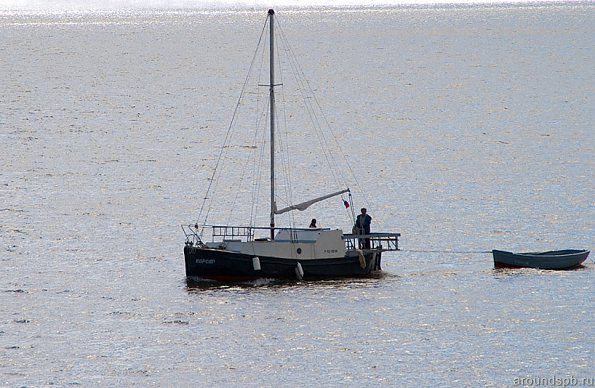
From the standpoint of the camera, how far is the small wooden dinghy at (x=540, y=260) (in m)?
57.6

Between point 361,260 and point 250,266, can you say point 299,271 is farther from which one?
point 361,260

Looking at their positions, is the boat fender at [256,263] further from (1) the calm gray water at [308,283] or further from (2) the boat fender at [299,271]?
(2) the boat fender at [299,271]

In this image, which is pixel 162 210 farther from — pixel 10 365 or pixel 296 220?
pixel 10 365

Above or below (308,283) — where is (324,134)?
above

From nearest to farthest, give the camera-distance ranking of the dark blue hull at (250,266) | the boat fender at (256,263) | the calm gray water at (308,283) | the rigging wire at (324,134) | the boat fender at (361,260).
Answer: the calm gray water at (308,283) → the boat fender at (256,263) → the dark blue hull at (250,266) → the boat fender at (361,260) → the rigging wire at (324,134)

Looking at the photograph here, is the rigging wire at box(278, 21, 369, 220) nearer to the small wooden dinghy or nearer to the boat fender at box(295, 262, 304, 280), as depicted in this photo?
the small wooden dinghy

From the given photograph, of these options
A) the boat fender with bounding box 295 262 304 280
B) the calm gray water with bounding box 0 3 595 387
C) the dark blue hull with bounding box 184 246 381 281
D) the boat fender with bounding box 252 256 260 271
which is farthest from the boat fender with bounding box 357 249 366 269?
the boat fender with bounding box 252 256 260 271

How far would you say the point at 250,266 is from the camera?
180ft

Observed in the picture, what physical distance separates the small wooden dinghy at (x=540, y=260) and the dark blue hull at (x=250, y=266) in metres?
6.66

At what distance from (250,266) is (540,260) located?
12.7m

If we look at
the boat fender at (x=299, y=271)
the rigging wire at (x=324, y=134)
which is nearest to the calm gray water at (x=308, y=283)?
the boat fender at (x=299, y=271)

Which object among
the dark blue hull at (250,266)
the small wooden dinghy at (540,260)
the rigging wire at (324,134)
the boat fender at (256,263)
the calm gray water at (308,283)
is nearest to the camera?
the calm gray water at (308,283)

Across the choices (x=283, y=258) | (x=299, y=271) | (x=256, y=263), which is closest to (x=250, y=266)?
(x=256, y=263)

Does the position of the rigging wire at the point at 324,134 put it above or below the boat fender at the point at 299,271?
above
